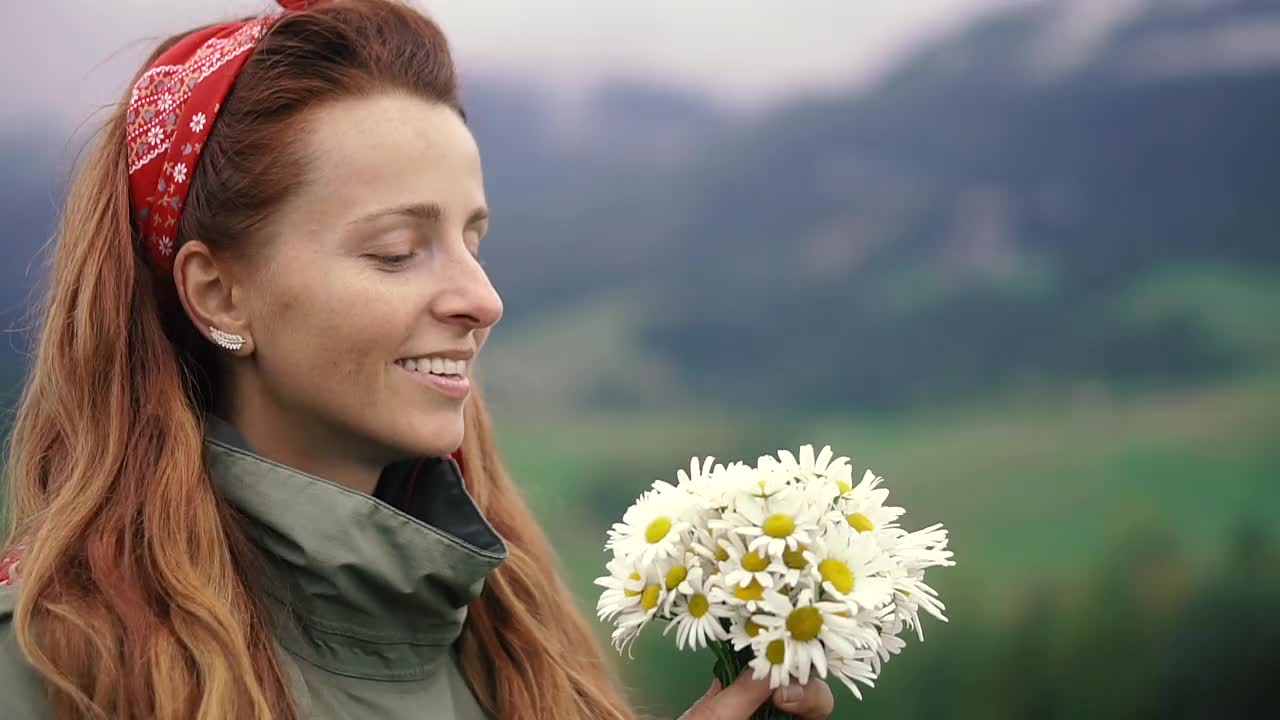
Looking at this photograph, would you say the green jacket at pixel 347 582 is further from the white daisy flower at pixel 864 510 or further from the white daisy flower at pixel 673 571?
the white daisy flower at pixel 864 510

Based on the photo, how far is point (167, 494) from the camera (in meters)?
1.76

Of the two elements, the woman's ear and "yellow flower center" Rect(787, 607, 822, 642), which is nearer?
"yellow flower center" Rect(787, 607, 822, 642)

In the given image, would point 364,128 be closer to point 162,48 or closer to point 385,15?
point 385,15

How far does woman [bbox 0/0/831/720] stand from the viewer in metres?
1.72

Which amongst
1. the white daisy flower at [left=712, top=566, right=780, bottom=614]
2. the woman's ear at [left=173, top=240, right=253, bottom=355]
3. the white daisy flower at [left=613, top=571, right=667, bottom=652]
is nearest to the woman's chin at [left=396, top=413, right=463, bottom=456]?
the woman's ear at [left=173, top=240, right=253, bottom=355]

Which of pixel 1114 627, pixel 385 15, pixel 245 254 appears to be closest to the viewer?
pixel 245 254

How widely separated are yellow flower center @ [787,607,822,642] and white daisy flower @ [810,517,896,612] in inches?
1.1

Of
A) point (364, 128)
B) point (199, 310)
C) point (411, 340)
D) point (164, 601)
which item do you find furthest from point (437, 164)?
point (164, 601)

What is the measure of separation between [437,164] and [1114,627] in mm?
3344

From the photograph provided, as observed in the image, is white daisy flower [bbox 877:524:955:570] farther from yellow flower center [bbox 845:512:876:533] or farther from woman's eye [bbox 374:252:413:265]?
woman's eye [bbox 374:252:413:265]

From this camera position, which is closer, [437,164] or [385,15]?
[437,164]

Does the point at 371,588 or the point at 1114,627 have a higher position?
the point at 1114,627

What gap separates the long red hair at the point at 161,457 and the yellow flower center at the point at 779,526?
627mm

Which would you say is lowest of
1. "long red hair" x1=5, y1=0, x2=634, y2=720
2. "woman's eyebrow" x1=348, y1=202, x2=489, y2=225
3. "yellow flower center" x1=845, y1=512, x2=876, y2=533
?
"long red hair" x1=5, y1=0, x2=634, y2=720
